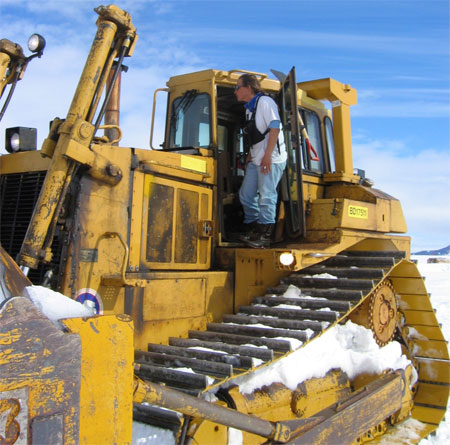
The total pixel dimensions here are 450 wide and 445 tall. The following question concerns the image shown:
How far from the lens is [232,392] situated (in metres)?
4.03

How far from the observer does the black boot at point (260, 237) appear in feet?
16.3

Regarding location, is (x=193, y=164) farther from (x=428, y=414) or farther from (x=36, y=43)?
(x=428, y=414)

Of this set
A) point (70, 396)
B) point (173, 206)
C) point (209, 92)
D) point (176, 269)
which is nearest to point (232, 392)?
point (176, 269)

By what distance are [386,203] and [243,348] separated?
2.65 m

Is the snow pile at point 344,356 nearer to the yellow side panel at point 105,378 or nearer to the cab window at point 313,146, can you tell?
the cab window at point 313,146

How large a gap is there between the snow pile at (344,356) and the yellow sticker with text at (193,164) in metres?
1.71

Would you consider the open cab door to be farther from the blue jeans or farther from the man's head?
the man's head

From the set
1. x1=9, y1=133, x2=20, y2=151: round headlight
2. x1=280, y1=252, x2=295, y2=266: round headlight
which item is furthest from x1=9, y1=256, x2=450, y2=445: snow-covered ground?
x1=9, y1=133, x2=20, y2=151: round headlight

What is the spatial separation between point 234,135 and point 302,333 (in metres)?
2.49

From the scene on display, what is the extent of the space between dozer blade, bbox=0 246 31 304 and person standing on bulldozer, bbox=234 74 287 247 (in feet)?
8.05

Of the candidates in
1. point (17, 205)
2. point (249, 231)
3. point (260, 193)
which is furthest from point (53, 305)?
point (249, 231)

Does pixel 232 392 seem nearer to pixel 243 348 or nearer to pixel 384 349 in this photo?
pixel 243 348

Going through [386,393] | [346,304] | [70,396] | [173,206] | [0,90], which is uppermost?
[0,90]

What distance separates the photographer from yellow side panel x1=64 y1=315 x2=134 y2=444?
2.32 meters
